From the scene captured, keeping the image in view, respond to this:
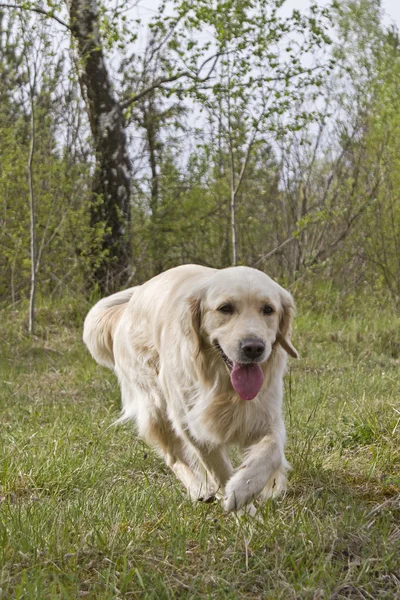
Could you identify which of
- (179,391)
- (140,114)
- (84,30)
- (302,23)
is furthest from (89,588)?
(140,114)

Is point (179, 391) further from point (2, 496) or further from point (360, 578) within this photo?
point (360, 578)

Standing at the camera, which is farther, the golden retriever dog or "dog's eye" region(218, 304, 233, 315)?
"dog's eye" region(218, 304, 233, 315)

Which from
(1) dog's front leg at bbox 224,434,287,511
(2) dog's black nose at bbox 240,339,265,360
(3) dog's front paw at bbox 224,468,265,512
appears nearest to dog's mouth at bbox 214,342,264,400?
(2) dog's black nose at bbox 240,339,265,360

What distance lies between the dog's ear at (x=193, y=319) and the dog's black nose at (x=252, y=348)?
36 cm

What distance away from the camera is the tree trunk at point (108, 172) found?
9.73 meters

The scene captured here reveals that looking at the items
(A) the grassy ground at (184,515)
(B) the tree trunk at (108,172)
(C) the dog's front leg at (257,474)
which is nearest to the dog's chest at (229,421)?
(C) the dog's front leg at (257,474)

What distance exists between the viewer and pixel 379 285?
1012 centimetres

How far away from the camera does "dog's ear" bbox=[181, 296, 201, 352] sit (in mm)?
3449

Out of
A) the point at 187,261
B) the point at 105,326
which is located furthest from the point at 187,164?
the point at 105,326

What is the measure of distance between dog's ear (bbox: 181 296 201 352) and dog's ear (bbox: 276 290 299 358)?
0.37 metres

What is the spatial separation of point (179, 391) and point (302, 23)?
6.24m

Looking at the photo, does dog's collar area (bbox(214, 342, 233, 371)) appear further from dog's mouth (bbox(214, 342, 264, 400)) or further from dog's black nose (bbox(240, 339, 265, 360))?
dog's black nose (bbox(240, 339, 265, 360))

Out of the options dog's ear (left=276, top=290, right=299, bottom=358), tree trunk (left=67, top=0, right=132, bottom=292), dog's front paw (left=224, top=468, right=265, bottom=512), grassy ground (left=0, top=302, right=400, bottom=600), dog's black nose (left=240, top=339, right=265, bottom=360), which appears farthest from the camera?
tree trunk (left=67, top=0, right=132, bottom=292)

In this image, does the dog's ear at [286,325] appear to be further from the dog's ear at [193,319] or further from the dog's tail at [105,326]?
the dog's tail at [105,326]
